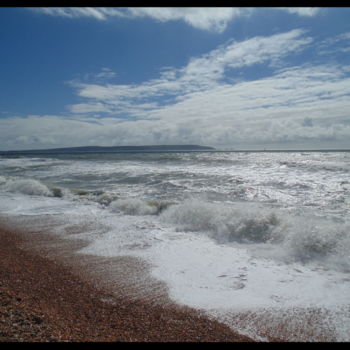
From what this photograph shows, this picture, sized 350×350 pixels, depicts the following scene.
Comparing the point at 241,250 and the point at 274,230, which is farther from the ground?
the point at 274,230

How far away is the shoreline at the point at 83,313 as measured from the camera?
2758mm

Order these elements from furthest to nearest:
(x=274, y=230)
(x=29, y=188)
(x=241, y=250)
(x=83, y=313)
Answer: (x=29, y=188) → (x=274, y=230) → (x=241, y=250) → (x=83, y=313)

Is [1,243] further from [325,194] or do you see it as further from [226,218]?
[325,194]

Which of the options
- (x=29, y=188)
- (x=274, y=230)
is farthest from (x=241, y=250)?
(x=29, y=188)

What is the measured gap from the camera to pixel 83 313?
10.6ft

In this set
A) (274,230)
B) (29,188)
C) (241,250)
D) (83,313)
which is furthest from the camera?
(29,188)

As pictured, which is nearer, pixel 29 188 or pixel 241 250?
pixel 241 250

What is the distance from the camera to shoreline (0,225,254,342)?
9.05ft

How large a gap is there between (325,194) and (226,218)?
23.0 feet

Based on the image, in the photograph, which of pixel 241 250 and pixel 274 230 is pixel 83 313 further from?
pixel 274 230

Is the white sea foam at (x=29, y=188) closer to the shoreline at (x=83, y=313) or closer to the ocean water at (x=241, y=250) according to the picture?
the ocean water at (x=241, y=250)

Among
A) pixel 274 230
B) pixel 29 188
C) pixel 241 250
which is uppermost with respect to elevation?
pixel 29 188

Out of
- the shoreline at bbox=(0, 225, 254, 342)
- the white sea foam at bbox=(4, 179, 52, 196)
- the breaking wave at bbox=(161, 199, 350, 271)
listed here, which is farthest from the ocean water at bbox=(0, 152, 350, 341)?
the white sea foam at bbox=(4, 179, 52, 196)
